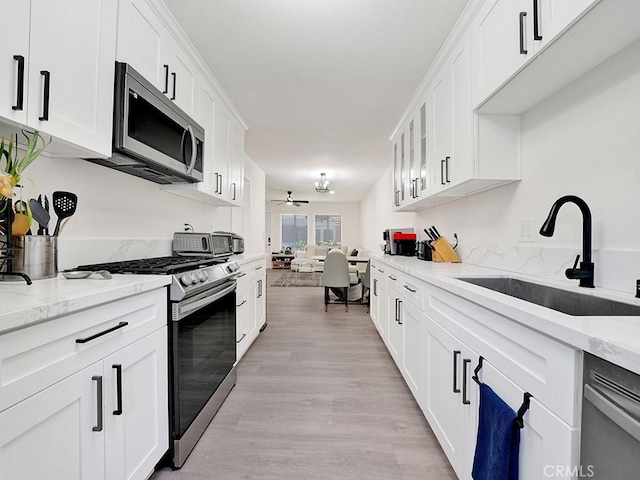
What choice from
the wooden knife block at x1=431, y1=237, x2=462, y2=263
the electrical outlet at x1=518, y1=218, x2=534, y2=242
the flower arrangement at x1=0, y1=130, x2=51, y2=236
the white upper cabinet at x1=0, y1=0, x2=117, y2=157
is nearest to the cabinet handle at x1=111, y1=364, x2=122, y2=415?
the flower arrangement at x1=0, y1=130, x2=51, y2=236

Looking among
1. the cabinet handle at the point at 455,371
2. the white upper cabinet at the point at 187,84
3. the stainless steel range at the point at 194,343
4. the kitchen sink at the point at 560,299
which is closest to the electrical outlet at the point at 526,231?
the kitchen sink at the point at 560,299

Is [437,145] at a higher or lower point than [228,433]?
higher

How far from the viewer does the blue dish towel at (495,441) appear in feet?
2.90

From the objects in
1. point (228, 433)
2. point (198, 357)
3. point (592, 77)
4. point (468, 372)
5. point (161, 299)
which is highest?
point (592, 77)

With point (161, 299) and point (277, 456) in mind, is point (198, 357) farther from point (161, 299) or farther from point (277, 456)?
point (277, 456)

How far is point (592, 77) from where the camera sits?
1346 mm

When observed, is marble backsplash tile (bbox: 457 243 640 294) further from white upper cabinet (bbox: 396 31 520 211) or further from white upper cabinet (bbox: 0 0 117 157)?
white upper cabinet (bbox: 0 0 117 157)

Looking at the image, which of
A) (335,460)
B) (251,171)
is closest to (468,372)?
(335,460)

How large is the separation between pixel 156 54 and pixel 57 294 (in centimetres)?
149

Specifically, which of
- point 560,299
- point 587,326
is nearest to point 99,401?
point 587,326

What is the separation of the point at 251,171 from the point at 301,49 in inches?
121

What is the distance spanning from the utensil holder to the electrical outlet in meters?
2.31

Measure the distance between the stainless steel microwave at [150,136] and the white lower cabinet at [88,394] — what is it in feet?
2.48

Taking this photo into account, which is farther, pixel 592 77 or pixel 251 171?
pixel 251 171
